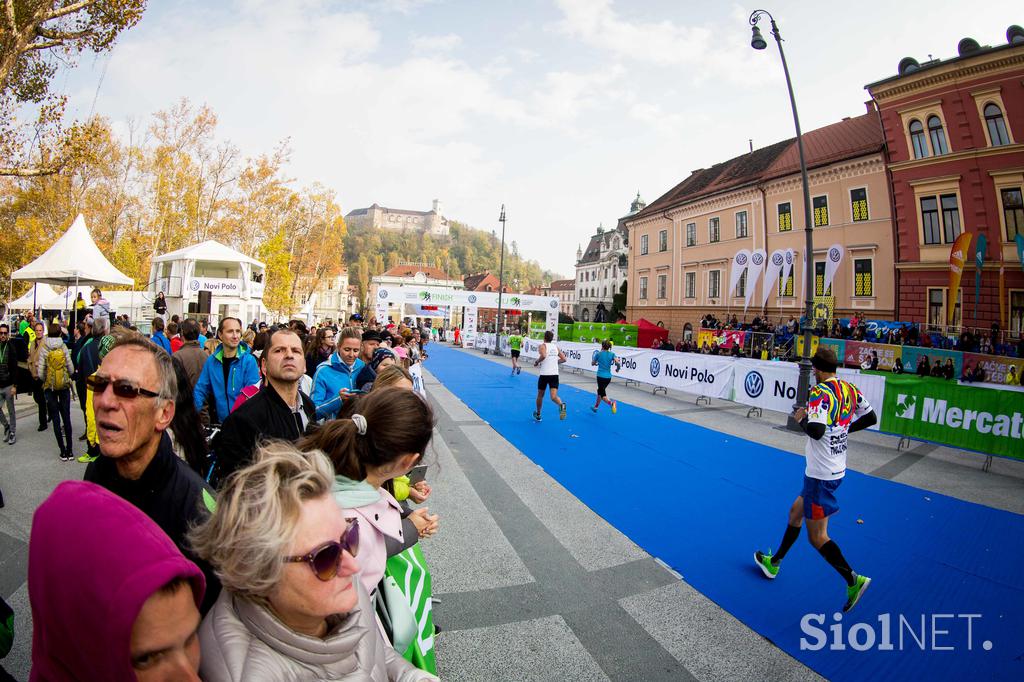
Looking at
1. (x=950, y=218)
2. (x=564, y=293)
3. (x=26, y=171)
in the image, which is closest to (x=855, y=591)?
(x=26, y=171)

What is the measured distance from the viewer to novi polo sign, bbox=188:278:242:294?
22953mm

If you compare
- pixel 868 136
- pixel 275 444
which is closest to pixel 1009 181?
pixel 868 136

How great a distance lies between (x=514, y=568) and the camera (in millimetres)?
4066

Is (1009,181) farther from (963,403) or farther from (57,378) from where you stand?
(57,378)

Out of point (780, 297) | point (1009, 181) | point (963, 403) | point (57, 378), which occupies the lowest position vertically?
point (963, 403)

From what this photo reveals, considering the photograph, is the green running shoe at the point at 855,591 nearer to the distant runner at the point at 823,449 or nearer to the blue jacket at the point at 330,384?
the distant runner at the point at 823,449

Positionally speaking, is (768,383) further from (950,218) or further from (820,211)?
(820,211)

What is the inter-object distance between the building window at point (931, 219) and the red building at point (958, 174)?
38 mm

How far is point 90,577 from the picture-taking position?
2.78ft

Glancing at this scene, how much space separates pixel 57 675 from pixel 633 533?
15.1 feet

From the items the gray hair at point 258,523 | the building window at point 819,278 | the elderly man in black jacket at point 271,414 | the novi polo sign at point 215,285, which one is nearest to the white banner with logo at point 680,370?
the elderly man in black jacket at point 271,414

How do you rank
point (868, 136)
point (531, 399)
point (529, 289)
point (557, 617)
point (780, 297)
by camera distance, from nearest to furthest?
point (557, 617) < point (531, 399) < point (868, 136) < point (780, 297) < point (529, 289)

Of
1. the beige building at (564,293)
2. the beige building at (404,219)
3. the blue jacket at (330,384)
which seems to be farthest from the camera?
the beige building at (404,219)

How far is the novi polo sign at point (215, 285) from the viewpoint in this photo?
2295 centimetres
